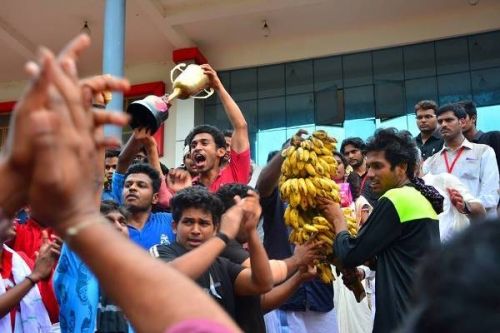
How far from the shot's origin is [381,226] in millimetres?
2949

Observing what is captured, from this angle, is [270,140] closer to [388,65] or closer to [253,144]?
[253,144]

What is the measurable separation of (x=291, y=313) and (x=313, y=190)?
1.09 metres

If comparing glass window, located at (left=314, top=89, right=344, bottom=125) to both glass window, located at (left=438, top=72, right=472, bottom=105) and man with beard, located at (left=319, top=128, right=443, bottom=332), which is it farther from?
man with beard, located at (left=319, top=128, right=443, bottom=332)

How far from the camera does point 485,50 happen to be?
9844mm

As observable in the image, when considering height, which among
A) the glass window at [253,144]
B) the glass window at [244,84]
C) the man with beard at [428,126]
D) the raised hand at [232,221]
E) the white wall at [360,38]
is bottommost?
the raised hand at [232,221]

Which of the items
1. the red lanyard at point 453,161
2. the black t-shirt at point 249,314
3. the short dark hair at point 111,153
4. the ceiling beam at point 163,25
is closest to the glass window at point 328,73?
the ceiling beam at point 163,25

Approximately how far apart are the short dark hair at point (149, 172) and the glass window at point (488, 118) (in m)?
6.73

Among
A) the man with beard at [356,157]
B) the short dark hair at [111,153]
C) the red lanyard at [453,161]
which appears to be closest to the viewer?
the short dark hair at [111,153]

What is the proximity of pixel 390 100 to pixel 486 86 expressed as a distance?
1467mm

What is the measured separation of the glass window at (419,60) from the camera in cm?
1009

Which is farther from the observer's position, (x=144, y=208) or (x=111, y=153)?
(x=111, y=153)

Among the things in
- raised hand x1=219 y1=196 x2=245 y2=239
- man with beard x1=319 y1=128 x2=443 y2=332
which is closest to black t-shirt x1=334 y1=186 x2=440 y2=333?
man with beard x1=319 y1=128 x2=443 y2=332

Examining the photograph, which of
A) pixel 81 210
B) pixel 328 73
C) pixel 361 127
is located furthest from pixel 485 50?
pixel 81 210

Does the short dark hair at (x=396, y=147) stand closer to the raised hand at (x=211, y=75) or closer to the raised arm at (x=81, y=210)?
the raised hand at (x=211, y=75)
